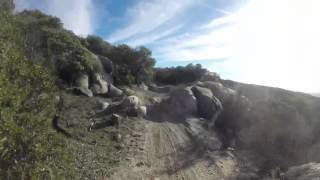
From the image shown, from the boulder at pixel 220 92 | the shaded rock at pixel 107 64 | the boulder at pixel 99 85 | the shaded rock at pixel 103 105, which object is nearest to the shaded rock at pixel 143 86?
the shaded rock at pixel 107 64

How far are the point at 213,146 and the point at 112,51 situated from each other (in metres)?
46.2

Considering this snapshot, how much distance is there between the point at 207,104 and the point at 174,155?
20.2m

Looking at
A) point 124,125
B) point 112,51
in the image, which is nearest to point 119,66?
point 112,51

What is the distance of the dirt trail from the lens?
118 ft

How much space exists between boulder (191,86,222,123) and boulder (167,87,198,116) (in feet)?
4.14

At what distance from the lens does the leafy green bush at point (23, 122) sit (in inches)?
550

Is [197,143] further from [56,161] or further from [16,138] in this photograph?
[16,138]

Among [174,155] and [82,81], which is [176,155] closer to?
[174,155]

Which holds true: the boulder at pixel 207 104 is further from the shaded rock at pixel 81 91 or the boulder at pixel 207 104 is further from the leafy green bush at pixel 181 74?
the leafy green bush at pixel 181 74

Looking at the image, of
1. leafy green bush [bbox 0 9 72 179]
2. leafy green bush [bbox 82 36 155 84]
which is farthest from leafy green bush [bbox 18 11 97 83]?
leafy green bush [bbox 0 9 72 179]

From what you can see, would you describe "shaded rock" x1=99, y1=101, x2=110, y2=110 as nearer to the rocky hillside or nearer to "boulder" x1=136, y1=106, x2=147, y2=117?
the rocky hillside

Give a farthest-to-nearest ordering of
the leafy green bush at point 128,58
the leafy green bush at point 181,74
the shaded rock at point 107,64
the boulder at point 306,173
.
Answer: the leafy green bush at point 181,74
the leafy green bush at point 128,58
the shaded rock at point 107,64
the boulder at point 306,173

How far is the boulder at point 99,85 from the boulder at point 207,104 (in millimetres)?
15474

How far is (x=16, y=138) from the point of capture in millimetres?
14656
